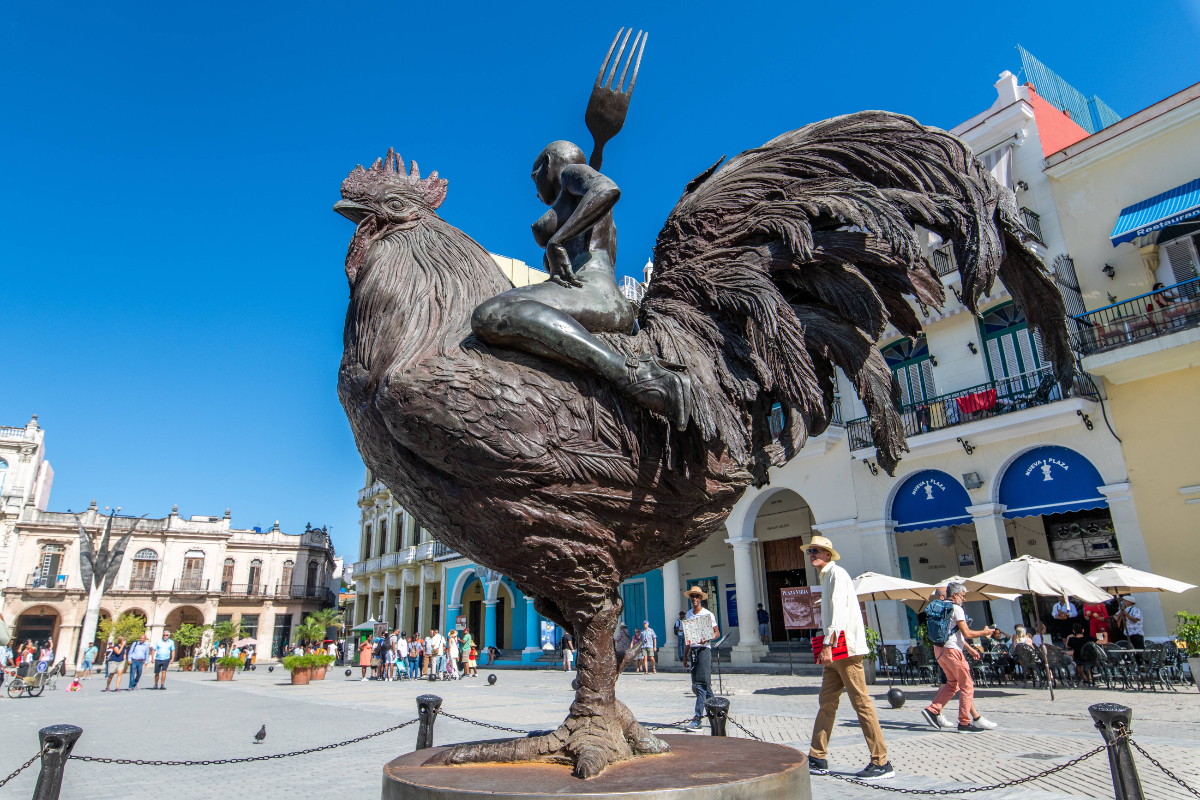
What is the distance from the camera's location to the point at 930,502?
15.9 metres

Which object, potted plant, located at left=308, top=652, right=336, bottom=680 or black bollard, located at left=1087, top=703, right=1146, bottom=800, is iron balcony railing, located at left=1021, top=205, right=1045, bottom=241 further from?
potted plant, located at left=308, top=652, right=336, bottom=680

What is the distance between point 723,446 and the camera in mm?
2781

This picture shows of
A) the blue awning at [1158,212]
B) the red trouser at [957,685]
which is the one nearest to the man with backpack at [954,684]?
the red trouser at [957,685]

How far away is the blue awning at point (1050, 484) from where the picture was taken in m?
13.6

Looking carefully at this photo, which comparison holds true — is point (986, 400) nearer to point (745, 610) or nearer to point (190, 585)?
point (745, 610)

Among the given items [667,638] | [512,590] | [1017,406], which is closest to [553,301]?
Result: [1017,406]

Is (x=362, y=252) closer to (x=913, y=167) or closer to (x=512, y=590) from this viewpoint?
(x=913, y=167)

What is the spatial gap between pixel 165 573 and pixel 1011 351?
5228cm

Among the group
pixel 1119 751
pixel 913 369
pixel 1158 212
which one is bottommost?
pixel 1119 751

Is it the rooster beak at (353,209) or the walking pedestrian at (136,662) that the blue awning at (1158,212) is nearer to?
the rooster beak at (353,209)

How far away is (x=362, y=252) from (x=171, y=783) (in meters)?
5.78

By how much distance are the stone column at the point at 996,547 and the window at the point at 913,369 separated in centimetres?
303

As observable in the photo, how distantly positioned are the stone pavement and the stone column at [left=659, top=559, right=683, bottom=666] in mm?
5258

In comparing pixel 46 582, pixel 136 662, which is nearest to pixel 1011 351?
pixel 136 662
